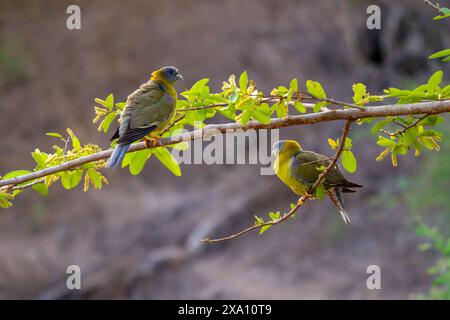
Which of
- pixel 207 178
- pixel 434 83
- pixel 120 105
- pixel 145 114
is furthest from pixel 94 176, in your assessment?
pixel 207 178

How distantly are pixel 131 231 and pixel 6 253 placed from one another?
2.04m

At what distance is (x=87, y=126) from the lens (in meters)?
12.6

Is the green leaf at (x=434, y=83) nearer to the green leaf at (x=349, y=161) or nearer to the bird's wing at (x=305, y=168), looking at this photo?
the green leaf at (x=349, y=161)

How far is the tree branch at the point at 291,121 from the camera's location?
335 centimetres

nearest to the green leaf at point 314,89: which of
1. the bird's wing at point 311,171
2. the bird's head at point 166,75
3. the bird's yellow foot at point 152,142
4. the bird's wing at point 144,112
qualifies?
the bird's wing at point 311,171

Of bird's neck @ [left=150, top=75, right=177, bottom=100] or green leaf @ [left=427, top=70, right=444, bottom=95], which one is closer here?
green leaf @ [left=427, top=70, right=444, bottom=95]

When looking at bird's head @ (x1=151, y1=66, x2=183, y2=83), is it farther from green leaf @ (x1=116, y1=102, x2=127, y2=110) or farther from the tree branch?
the tree branch

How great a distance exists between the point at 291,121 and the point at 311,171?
1.21m

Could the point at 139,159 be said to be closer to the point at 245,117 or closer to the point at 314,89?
the point at 245,117

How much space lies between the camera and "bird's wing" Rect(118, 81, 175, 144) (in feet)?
14.2

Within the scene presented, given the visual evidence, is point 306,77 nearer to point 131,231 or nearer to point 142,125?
point 131,231

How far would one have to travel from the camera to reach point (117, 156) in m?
3.96

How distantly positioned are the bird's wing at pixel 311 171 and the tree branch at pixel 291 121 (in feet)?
2.69

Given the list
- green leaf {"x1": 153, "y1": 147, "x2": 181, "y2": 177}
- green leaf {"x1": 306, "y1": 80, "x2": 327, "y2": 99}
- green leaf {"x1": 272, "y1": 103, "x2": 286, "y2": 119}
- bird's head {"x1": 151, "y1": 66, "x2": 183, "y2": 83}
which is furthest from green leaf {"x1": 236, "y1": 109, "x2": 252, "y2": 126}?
bird's head {"x1": 151, "y1": 66, "x2": 183, "y2": 83}
